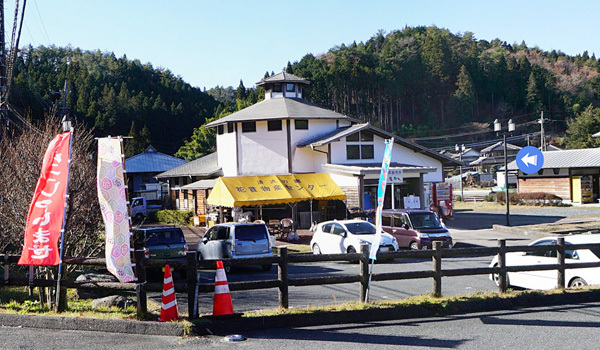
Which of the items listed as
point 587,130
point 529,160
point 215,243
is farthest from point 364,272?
point 587,130

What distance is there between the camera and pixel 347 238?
61.1ft

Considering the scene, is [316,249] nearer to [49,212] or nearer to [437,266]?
[437,266]

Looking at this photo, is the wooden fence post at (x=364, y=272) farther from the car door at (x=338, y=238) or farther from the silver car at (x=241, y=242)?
the car door at (x=338, y=238)

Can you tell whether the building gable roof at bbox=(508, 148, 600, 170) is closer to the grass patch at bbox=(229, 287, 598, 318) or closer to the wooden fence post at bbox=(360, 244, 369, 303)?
the grass patch at bbox=(229, 287, 598, 318)

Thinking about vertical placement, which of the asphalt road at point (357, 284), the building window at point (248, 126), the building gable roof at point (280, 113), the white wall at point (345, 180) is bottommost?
the asphalt road at point (357, 284)

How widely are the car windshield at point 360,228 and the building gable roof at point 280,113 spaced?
45.1 ft

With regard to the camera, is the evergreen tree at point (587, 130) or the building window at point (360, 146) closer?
the building window at point (360, 146)

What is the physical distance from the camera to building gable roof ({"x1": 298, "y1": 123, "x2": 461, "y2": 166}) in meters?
30.6

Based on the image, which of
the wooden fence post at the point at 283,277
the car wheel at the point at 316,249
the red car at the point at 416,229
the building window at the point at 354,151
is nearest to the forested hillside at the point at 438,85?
the building window at the point at 354,151

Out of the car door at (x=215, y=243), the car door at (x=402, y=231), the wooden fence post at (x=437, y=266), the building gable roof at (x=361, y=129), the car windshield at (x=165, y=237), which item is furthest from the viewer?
the building gable roof at (x=361, y=129)

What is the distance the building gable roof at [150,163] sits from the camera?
183ft

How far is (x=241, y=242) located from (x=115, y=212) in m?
8.61

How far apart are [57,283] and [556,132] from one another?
99.8m

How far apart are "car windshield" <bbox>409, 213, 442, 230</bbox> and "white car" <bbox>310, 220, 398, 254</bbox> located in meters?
2.48
